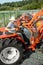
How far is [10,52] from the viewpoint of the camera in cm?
852

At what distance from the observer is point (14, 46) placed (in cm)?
841

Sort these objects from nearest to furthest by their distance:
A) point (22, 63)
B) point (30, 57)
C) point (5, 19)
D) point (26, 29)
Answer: point (22, 63)
point (30, 57)
point (26, 29)
point (5, 19)

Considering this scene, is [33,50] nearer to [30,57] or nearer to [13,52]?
[30,57]

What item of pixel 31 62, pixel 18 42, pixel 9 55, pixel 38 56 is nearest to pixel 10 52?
pixel 9 55

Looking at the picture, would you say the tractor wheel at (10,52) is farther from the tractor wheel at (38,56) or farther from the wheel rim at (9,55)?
the tractor wheel at (38,56)

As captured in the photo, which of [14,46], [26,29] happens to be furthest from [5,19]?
[14,46]

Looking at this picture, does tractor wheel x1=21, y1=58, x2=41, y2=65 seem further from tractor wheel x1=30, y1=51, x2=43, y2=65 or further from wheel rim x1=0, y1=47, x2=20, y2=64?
wheel rim x1=0, y1=47, x2=20, y2=64

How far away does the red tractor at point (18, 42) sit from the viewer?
8.37 meters

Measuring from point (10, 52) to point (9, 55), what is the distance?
10cm

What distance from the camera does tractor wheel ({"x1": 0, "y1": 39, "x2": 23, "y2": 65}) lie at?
833cm

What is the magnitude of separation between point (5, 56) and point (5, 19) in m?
11.8

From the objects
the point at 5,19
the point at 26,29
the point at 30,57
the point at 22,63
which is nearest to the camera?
the point at 22,63

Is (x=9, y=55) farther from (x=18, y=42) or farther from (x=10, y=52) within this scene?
(x=18, y=42)

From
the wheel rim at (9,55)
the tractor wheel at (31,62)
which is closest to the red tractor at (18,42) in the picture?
the wheel rim at (9,55)
